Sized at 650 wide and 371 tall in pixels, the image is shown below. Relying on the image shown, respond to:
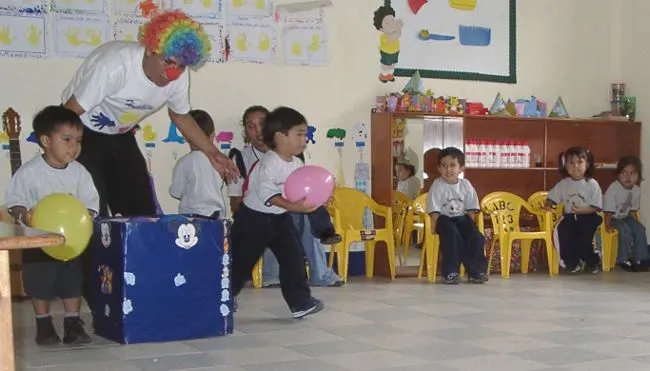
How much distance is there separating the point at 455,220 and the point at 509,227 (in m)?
0.65

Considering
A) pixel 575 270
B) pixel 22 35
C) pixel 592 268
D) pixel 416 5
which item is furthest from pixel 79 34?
pixel 592 268

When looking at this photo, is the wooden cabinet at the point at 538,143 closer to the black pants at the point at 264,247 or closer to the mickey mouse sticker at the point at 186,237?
the black pants at the point at 264,247

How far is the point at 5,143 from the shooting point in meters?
5.32

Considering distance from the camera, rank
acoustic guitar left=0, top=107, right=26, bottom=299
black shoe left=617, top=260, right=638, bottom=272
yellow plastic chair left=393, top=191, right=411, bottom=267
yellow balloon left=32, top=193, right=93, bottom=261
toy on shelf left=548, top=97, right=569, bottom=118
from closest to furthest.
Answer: yellow balloon left=32, top=193, right=93, bottom=261
acoustic guitar left=0, top=107, right=26, bottom=299
yellow plastic chair left=393, top=191, right=411, bottom=267
black shoe left=617, top=260, right=638, bottom=272
toy on shelf left=548, top=97, right=569, bottom=118

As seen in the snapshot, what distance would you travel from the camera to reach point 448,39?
6.77 metres

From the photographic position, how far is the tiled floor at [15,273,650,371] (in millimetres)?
3258

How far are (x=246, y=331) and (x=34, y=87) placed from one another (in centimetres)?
244

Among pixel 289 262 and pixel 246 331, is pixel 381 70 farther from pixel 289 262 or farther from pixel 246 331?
pixel 246 331

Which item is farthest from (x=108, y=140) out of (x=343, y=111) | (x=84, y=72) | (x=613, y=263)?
(x=613, y=263)

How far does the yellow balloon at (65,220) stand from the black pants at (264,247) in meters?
1.19

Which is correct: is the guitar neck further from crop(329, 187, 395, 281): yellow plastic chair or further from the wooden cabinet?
the wooden cabinet

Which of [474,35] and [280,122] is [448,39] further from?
[280,122]

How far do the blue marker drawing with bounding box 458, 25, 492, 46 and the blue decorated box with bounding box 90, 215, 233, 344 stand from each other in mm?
3686

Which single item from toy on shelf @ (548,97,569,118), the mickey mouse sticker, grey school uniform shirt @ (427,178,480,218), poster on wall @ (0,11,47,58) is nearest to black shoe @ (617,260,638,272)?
toy on shelf @ (548,97,569,118)
